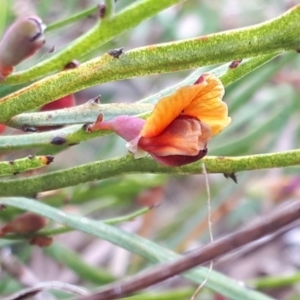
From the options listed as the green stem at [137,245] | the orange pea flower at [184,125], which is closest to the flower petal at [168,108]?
the orange pea flower at [184,125]

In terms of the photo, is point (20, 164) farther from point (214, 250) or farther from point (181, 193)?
point (181, 193)

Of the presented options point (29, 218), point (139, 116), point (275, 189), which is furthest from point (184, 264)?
point (275, 189)

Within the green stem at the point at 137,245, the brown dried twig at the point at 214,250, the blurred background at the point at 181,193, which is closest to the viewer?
the brown dried twig at the point at 214,250

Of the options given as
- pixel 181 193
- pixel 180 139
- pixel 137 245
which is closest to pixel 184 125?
→ pixel 180 139

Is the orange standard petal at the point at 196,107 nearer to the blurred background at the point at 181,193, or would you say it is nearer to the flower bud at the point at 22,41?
the flower bud at the point at 22,41

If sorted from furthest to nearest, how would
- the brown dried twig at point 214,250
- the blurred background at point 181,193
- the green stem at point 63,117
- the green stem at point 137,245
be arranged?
the blurred background at point 181,193, the green stem at point 137,245, the green stem at point 63,117, the brown dried twig at point 214,250

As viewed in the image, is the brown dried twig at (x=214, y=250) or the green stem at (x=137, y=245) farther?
the green stem at (x=137, y=245)
